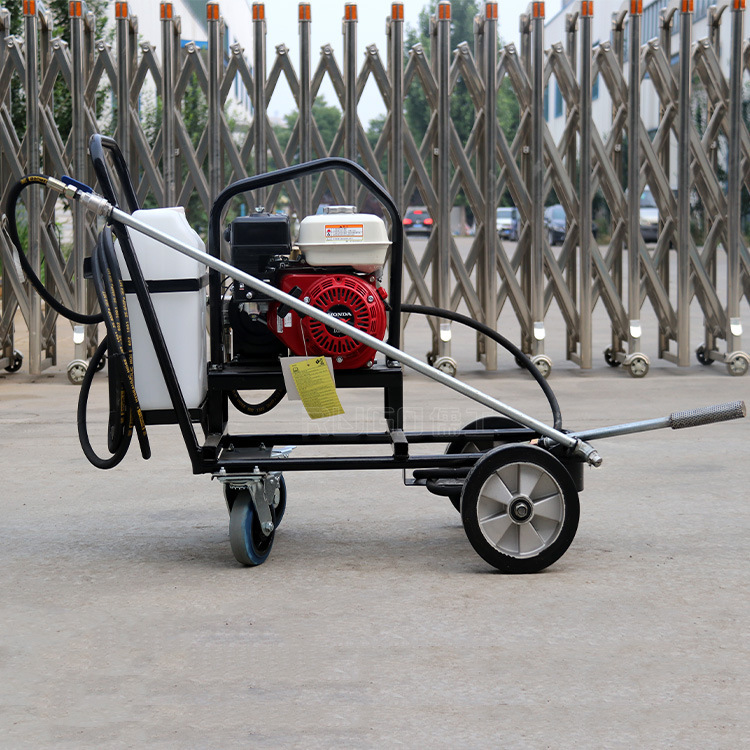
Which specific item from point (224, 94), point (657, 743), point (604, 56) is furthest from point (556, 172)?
point (657, 743)

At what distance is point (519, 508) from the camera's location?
452cm

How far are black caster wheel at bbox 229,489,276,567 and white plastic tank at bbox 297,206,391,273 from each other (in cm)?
100

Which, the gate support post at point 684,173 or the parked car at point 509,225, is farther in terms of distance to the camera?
the parked car at point 509,225

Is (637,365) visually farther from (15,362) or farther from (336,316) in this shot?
(336,316)

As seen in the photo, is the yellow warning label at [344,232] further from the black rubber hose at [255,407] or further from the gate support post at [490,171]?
the gate support post at [490,171]

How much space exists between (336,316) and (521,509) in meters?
1.05

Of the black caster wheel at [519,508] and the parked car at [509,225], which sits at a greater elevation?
the parked car at [509,225]

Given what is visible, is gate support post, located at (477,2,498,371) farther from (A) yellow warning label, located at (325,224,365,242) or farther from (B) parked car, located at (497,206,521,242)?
(B) parked car, located at (497,206,521,242)

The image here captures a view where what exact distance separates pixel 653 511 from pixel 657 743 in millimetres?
2551

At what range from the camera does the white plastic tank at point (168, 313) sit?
4.68 m

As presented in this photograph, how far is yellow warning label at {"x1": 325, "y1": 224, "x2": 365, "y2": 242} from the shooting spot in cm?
477

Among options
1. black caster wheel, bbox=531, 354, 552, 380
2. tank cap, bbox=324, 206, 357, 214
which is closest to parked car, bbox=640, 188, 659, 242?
black caster wheel, bbox=531, 354, 552, 380

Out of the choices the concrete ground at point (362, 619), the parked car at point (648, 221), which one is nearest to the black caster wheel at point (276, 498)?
the concrete ground at point (362, 619)

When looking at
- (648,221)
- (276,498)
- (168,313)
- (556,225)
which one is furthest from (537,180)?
(556,225)
